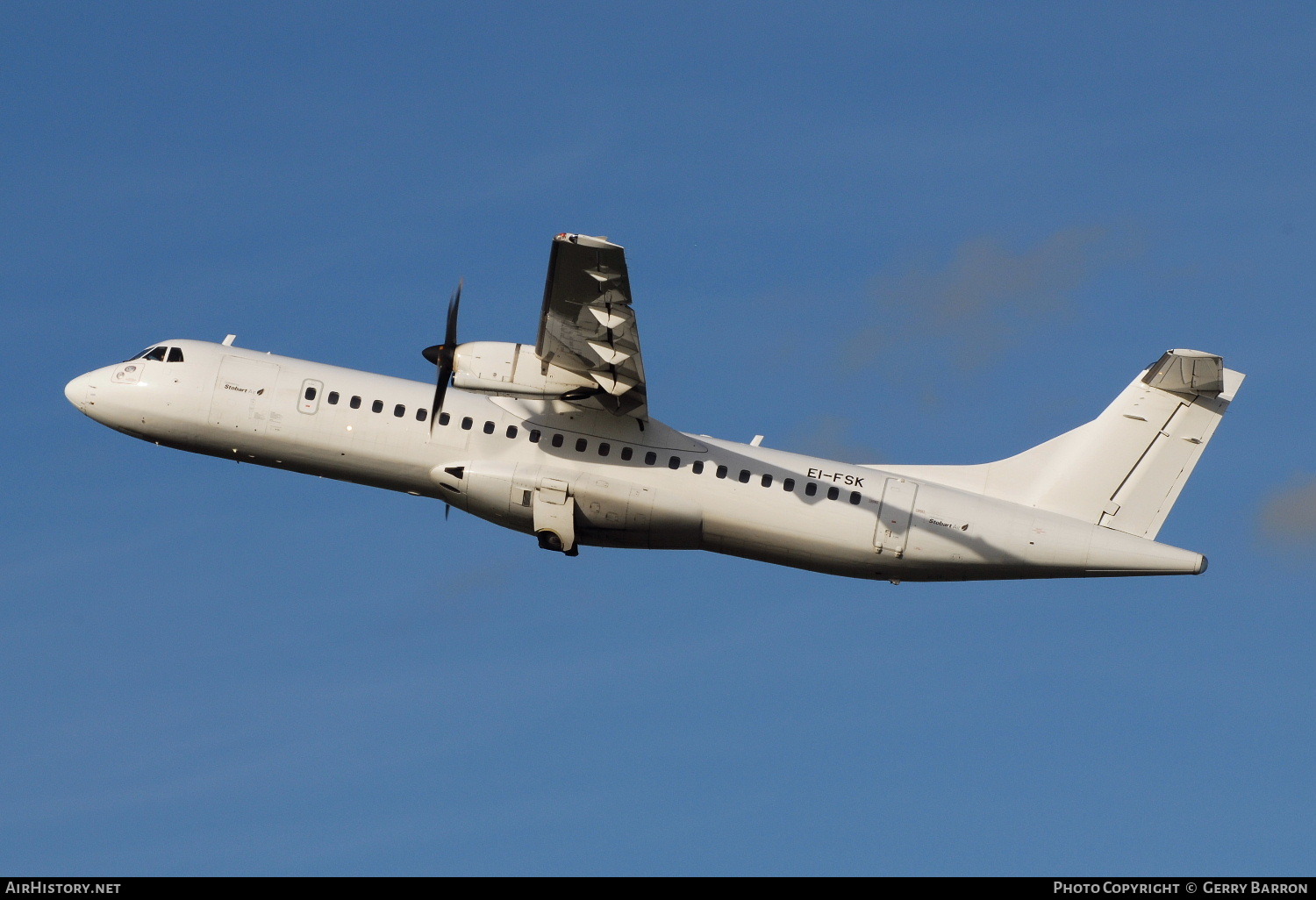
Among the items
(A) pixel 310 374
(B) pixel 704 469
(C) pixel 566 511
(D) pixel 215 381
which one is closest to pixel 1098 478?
(B) pixel 704 469

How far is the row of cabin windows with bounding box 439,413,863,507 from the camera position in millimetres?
33469

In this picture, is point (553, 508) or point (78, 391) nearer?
point (553, 508)

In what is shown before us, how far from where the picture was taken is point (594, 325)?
3067 cm

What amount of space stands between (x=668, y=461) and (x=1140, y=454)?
34.7 feet

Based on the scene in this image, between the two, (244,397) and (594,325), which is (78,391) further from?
(594,325)

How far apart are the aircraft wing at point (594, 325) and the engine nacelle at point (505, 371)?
0.90 feet

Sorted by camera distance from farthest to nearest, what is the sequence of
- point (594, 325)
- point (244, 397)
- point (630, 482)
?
point (244, 397)
point (630, 482)
point (594, 325)

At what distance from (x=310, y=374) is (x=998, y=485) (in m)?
16.0

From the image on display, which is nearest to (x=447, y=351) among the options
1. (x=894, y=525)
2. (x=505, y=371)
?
(x=505, y=371)

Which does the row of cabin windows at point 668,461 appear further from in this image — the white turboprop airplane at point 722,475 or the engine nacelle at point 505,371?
the engine nacelle at point 505,371

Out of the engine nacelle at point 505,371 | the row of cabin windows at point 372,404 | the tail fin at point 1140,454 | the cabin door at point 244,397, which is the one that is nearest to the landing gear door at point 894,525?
the tail fin at point 1140,454

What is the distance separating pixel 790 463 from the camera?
3397 centimetres

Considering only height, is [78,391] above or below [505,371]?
above

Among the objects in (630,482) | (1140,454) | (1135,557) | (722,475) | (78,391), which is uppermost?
(78,391)
